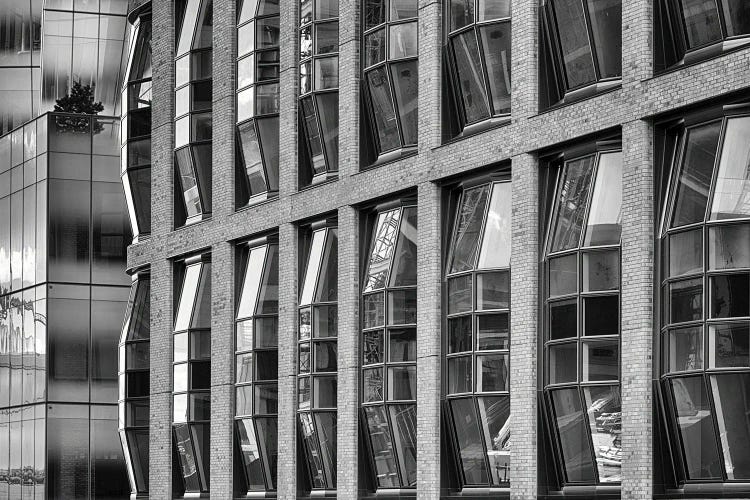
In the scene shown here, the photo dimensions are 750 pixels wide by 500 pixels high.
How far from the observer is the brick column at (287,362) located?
3222 centimetres

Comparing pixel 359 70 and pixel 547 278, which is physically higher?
pixel 359 70

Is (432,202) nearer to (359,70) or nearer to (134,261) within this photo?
(359,70)

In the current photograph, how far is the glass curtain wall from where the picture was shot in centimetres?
5088

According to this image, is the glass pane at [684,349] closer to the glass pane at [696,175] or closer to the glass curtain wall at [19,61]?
the glass pane at [696,175]

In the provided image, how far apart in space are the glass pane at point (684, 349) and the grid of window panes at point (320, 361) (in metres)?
10.4

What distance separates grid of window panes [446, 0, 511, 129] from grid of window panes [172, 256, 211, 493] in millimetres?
11328

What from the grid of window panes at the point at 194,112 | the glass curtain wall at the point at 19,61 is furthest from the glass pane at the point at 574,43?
the glass curtain wall at the point at 19,61

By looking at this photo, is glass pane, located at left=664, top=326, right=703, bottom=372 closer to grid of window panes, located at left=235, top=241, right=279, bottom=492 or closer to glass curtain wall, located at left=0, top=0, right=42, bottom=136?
grid of window panes, located at left=235, top=241, right=279, bottom=492

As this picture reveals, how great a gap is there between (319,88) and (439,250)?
608 centimetres

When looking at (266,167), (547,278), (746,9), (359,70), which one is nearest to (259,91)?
(266,167)

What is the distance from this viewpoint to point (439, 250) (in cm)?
2792

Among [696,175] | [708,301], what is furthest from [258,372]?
[708,301]

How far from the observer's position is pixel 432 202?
92.1 ft

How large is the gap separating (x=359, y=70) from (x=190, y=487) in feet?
40.1
